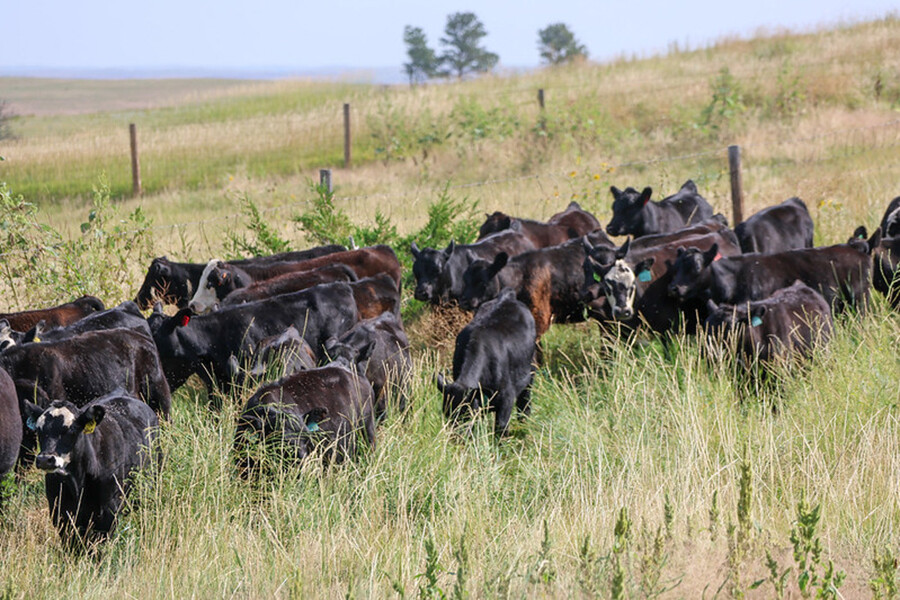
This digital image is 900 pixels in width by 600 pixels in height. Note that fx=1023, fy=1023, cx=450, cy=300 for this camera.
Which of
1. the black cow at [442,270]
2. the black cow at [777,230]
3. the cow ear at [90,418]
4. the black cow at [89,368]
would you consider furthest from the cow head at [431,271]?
the cow ear at [90,418]

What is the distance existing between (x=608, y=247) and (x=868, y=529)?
480 cm

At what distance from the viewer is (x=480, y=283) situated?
10.1 meters

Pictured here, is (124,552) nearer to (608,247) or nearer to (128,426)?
(128,426)

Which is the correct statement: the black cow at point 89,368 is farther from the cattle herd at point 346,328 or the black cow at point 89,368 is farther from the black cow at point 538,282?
the black cow at point 538,282

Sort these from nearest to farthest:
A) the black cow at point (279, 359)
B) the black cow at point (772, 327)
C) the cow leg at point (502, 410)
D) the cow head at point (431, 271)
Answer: the black cow at point (279, 359) < the black cow at point (772, 327) < the cow leg at point (502, 410) < the cow head at point (431, 271)

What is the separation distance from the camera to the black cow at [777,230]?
11031 millimetres

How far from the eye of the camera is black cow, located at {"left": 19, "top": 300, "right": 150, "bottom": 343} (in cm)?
838

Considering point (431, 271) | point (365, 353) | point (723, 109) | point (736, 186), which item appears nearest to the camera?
point (365, 353)

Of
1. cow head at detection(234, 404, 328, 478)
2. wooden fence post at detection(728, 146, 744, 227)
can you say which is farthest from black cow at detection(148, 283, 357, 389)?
wooden fence post at detection(728, 146, 744, 227)

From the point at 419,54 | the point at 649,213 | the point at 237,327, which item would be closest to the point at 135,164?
the point at 649,213

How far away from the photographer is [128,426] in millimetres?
6562

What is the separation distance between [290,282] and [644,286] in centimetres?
343

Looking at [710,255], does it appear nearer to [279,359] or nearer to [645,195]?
[645,195]

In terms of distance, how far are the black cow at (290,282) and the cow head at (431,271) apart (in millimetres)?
662
